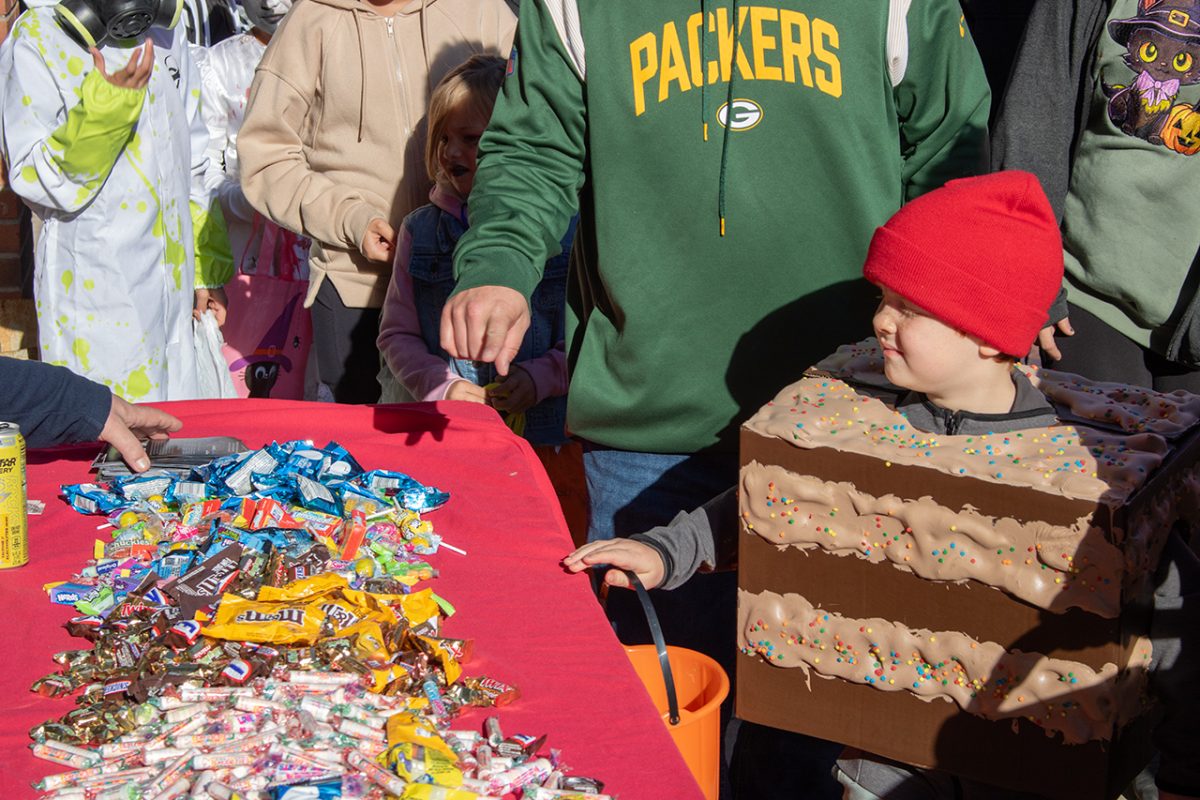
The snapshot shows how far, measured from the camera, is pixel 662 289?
2375mm

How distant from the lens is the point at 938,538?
169 cm

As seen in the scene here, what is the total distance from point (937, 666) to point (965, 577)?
0.47 feet

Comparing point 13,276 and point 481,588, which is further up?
point 481,588

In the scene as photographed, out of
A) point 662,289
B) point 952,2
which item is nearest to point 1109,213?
point 952,2

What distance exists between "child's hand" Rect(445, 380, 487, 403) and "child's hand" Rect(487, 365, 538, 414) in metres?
0.14

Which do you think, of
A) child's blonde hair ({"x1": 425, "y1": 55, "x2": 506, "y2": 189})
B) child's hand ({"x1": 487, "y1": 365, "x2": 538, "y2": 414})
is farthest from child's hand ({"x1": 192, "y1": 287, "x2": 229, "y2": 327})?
child's hand ({"x1": 487, "y1": 365, "x2": 538, "y2": 414})

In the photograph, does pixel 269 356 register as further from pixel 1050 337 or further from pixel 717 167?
pixel 1050 337

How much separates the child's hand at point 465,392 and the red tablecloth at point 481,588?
39cm

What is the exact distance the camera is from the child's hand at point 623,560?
206 centimetres

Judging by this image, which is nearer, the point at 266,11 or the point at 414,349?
the point at 414,349

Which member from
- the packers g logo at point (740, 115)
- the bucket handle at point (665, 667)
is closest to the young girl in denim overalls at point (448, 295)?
the packers g logo at point (740, 115)

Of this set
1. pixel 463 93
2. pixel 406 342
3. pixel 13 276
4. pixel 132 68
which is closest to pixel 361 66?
pixel 463 93

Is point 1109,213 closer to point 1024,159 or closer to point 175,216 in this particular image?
point 1024,159

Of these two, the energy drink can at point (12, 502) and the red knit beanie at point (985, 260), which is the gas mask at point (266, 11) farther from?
the red knit beanie at point (985, 260)
